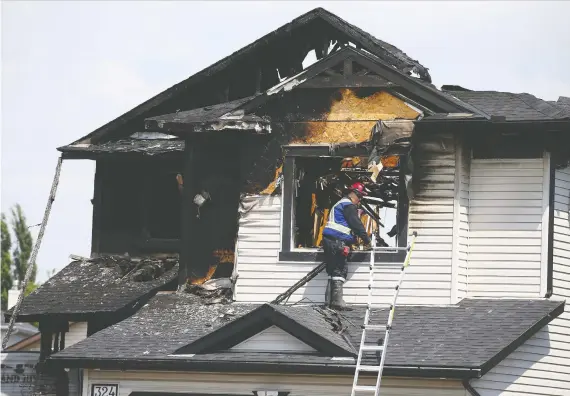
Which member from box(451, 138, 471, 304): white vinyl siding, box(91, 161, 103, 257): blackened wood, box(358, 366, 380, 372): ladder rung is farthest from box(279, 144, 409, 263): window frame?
box(91, 161, 103, 257): blackened wood

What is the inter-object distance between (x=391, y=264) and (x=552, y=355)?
9.37ft

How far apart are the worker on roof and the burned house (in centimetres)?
33

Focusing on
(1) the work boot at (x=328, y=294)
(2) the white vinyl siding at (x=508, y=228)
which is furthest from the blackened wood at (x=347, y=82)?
(1) the work boot at (x=328, y=294)

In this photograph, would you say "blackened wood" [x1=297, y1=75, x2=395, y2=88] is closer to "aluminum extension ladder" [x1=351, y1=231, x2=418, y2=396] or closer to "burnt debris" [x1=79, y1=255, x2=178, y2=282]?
"aluminum extension ladder" [x1=351, y1=231, x2=418, y2=396]

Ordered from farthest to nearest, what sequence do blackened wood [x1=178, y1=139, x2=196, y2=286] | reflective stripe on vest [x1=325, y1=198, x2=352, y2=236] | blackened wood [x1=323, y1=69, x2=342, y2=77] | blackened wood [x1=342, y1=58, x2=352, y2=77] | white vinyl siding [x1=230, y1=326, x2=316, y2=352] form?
blackened wood [x1=178, y1=139, x2=196, y2=286], blackened wood [x1=323, y1=69, x2=342, y2=77], blackened wood [x1=342, y1=58, x2=352, y2=77], reflective stripe on vest [x1=325, y1=198, x2=352, y2=236], white vinyl siding [x1=230, y1=326, x2=316, y2=352]

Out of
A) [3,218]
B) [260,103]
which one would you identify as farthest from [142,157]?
[3,218]

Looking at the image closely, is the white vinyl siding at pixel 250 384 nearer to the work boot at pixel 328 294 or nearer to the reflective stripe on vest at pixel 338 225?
the work boot at pixel 328 294

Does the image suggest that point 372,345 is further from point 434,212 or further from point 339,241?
point 434,212

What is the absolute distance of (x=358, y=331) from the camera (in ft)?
72.9

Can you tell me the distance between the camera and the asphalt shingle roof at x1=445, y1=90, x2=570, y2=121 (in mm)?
23172

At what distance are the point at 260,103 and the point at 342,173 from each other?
5.81ft

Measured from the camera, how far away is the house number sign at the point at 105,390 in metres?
23.0

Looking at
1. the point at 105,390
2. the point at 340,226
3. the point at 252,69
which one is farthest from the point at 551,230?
the point at 105,390

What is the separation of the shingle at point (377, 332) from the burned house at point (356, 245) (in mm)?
38
